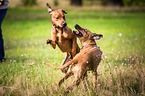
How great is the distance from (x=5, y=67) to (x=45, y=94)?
5.17 feet

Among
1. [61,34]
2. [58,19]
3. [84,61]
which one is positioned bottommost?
[84,61]

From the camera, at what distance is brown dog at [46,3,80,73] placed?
163 inches

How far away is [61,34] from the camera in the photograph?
4.23 meters

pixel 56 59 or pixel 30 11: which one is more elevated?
pixel 56 59

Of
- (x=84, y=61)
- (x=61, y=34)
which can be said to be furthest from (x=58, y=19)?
(x=84, y=61)

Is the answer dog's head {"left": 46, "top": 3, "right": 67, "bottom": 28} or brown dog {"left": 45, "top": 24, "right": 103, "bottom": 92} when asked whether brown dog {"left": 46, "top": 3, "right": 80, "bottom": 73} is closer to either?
dog's head {"left": 46, "top": 3, "right": 67, "bottom": 28}

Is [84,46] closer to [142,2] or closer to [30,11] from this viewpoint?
[30,11]

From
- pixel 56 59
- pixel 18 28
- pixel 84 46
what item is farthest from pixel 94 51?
pixel 18 28

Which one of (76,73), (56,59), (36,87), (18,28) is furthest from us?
(18,28)

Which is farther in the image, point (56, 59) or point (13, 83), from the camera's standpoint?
point (56, 59)

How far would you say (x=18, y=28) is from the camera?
577 inches

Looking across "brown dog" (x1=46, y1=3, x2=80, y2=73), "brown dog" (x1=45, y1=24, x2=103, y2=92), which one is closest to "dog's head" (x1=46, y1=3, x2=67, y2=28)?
"brown dog" (x1=46, y1=3, x2=80, y2=73)

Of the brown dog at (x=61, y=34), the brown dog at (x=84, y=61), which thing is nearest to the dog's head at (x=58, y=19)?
the brown dog at (x=61, y=34)

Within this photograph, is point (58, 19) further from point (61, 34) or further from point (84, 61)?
point (84, 61)
